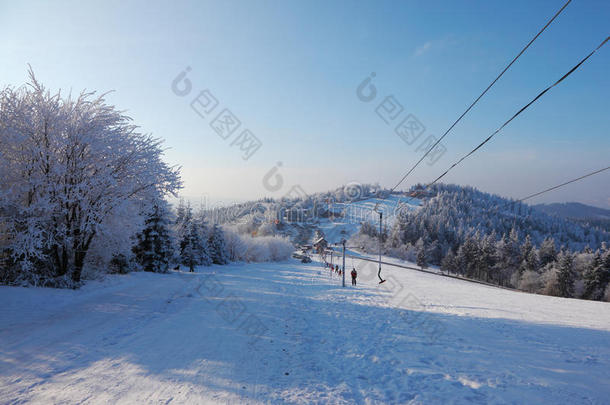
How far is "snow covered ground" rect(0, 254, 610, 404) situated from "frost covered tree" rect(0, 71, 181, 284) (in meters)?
2.35

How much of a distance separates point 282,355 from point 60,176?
43.3 feet

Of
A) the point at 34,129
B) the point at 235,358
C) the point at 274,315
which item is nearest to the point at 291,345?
the point at 235,358

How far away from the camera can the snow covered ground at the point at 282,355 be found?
17.0 ft

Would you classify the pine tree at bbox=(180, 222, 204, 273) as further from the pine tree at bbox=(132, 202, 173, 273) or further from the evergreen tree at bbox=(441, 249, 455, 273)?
the evergreen tree at bbox=(441, 249, 455, 273)

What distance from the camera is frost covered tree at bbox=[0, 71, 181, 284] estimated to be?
39.0 ft

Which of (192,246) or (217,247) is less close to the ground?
(192,246)

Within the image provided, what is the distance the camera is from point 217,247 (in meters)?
50.7

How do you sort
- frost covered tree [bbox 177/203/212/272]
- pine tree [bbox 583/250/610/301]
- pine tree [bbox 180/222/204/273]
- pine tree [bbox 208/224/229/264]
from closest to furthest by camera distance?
pine tree [bbox 180/222/204/273], frost covered tree [bbox 177/203/212/272], pine tree [bbox 583/250/610/301], pine tree [bbox 208/224/229/264]

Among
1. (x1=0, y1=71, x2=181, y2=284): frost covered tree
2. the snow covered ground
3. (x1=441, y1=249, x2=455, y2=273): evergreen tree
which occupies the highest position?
(x1=0, y1=71, x2=181, y2=284): frost covered tree

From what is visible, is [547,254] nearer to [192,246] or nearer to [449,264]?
[449,264]

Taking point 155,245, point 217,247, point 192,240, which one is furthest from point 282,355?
point 217,247

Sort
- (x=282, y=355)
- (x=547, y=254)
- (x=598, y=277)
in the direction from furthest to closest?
1. (x=547, y=254)
2. (x=598, y=277)
3. (x=282, y=355)

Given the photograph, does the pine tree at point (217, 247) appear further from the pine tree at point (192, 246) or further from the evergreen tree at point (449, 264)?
the evergreen tree at point (449, 264)

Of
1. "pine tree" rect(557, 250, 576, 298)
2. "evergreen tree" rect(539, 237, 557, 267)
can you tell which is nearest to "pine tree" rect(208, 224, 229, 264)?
"pine tree" rect(557, 250, 576, 298)
